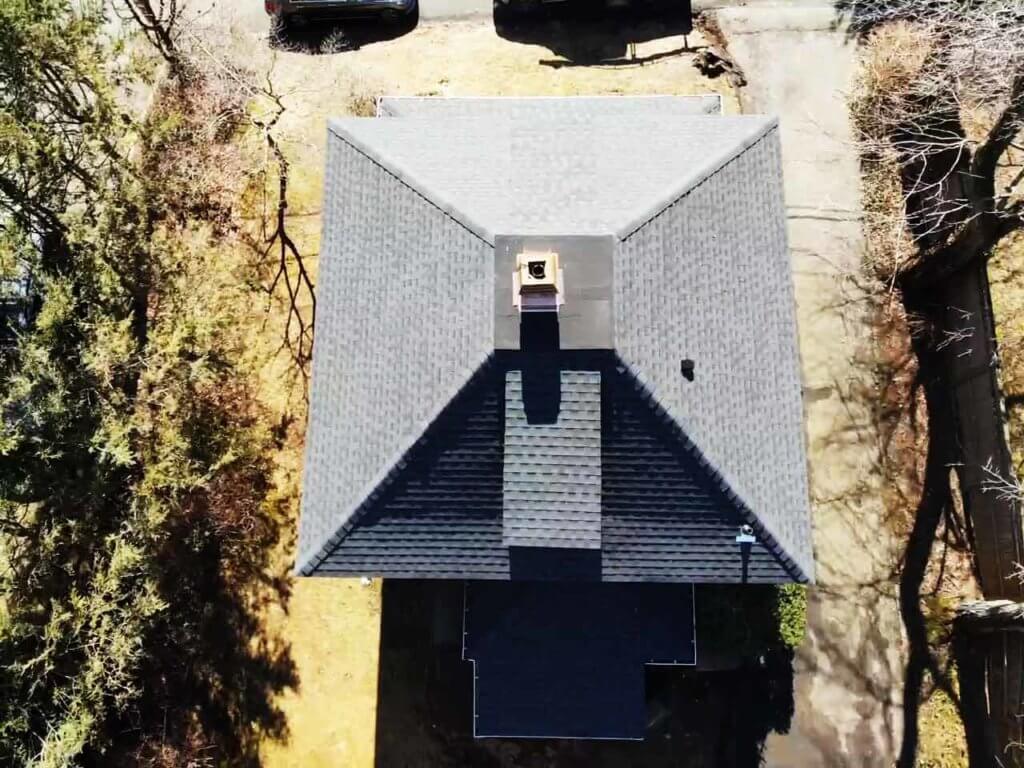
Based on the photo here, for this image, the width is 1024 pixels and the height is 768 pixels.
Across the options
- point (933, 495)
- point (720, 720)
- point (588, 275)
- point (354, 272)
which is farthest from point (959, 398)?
point (354, 272)

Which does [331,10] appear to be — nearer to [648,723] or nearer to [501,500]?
[501,500]

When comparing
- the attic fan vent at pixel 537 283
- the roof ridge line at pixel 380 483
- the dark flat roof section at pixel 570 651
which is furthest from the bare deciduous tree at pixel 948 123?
the roof ridge line at pixel 380 483

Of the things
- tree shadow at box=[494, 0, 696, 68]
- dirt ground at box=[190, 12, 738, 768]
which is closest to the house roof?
dirt ground at box=[190, 12, 738, 768]

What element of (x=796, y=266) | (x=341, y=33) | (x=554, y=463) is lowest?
(x=554, y=463)

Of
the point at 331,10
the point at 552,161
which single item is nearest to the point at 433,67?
the point at 331,10

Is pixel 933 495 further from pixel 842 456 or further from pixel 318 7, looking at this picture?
pixel 318 7

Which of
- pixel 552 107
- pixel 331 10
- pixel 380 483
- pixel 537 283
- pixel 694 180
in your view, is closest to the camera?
pixel 537 283
